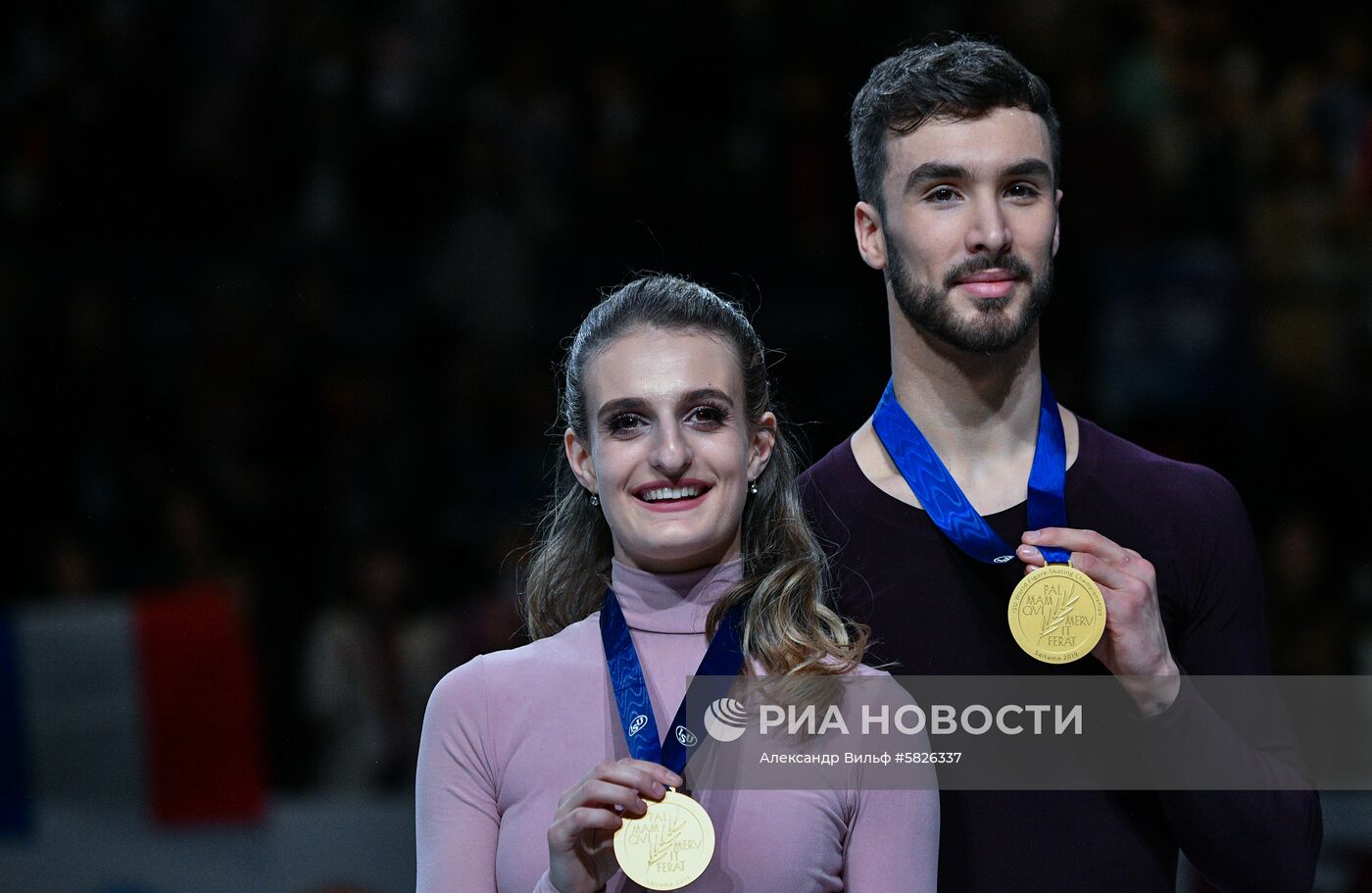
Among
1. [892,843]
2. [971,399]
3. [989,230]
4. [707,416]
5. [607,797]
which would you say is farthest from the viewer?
[971,399]

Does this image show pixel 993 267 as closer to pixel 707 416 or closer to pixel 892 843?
pixel 707 416

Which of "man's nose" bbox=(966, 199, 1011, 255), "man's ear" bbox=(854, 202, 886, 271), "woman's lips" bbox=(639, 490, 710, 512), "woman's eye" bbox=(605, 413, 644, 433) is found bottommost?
"woman's lips" bbox=(639, 490, 710, 512)

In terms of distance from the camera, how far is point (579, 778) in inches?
81.5

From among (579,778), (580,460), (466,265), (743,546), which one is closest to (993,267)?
(743,546)

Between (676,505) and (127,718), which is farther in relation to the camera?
(127,718)

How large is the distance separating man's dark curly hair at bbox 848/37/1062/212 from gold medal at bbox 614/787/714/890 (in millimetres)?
913

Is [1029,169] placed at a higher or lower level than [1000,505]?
higher

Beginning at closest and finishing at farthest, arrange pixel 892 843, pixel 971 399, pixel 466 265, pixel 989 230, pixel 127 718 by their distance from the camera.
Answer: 1. pixel 892 843
2. pixel 989 230
3. pixel 971 399
4. pixel 127 718
5. pixel 466 265

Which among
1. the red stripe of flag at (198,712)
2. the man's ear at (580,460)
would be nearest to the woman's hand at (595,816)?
the man's ear at (580,460)

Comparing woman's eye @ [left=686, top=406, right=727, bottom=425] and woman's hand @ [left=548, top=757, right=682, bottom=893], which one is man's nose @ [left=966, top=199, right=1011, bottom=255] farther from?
woman's hand @ [left=548, top=757, right=682, bottom=893]

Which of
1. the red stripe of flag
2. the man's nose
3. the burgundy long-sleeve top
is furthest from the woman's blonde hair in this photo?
the red stripe of flag

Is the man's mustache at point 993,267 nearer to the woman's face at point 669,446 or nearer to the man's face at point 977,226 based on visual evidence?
the man's face at point 977,226

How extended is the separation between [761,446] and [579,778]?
1.61ft

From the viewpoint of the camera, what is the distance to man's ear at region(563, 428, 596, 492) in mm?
2229
